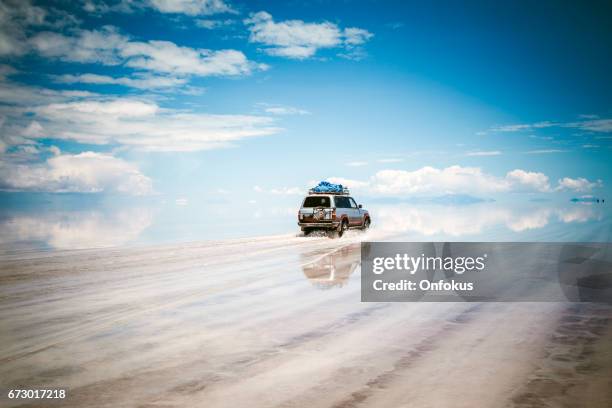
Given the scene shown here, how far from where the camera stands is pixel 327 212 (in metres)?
25.3

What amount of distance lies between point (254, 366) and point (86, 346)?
251 cm

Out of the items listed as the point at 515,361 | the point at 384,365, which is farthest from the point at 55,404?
the point at 515,361

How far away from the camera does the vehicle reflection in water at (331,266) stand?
1105 centimetres

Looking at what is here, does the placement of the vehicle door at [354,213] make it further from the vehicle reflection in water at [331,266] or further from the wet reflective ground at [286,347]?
the wet reflective ground at [286,347]

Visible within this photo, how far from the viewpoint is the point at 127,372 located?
5145 mm

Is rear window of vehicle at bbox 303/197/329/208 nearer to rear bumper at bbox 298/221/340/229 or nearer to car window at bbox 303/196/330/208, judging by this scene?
car window at bbox 303/196/330/208

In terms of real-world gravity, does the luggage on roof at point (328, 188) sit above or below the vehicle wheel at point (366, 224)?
above

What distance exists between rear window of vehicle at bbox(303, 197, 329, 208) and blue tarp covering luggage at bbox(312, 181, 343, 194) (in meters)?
1.60

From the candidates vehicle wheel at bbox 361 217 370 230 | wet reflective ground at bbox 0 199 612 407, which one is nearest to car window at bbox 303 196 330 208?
vehicle wheel at bbox 361 217 370 230

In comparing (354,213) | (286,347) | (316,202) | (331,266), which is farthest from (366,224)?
(286,347)

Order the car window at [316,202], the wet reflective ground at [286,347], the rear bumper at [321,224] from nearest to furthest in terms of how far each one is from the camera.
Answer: the wet reflective ground at [286,347]
the rear bumper at [321,224]
the car window at [316,202]

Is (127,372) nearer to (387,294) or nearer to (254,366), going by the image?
(254,366)

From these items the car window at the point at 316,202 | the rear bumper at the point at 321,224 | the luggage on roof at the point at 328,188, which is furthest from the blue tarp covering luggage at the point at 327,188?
the rear bumper at the point at 321,224

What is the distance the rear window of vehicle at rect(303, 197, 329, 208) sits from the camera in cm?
2594
